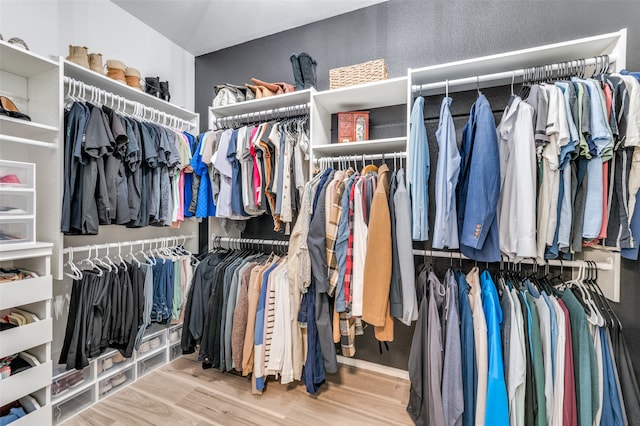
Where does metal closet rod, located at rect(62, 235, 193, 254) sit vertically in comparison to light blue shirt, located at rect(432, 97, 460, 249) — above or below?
below

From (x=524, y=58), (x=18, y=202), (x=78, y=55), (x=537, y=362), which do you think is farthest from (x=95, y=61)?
(x=537, y=362)

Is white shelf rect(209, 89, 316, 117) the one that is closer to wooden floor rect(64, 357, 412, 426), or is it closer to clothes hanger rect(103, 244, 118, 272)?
clothes hanger rect(103, 244, 118, 272)

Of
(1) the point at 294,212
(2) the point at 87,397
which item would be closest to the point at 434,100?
(1) the point at 294,212

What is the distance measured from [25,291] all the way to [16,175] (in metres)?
0.59

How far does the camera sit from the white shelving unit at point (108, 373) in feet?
5.48

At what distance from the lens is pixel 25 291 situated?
142 centimetres

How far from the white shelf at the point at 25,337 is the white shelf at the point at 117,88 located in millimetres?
1443

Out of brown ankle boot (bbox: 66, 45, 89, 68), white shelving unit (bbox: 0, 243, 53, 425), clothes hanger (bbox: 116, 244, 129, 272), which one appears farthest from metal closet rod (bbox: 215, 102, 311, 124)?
white shelving unit (bbox: 0, 243, 53, 425)

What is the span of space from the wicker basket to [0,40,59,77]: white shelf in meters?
1.62

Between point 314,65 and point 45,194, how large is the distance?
6.23ft

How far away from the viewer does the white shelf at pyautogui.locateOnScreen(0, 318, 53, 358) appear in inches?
52.9

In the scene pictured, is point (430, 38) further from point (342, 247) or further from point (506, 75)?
point (342, 247)

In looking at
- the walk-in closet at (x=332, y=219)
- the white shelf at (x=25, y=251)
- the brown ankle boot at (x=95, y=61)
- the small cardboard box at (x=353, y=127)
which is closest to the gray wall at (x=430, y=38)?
the walk-in closet at (x=332, y=219)

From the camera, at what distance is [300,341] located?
1.86 m
